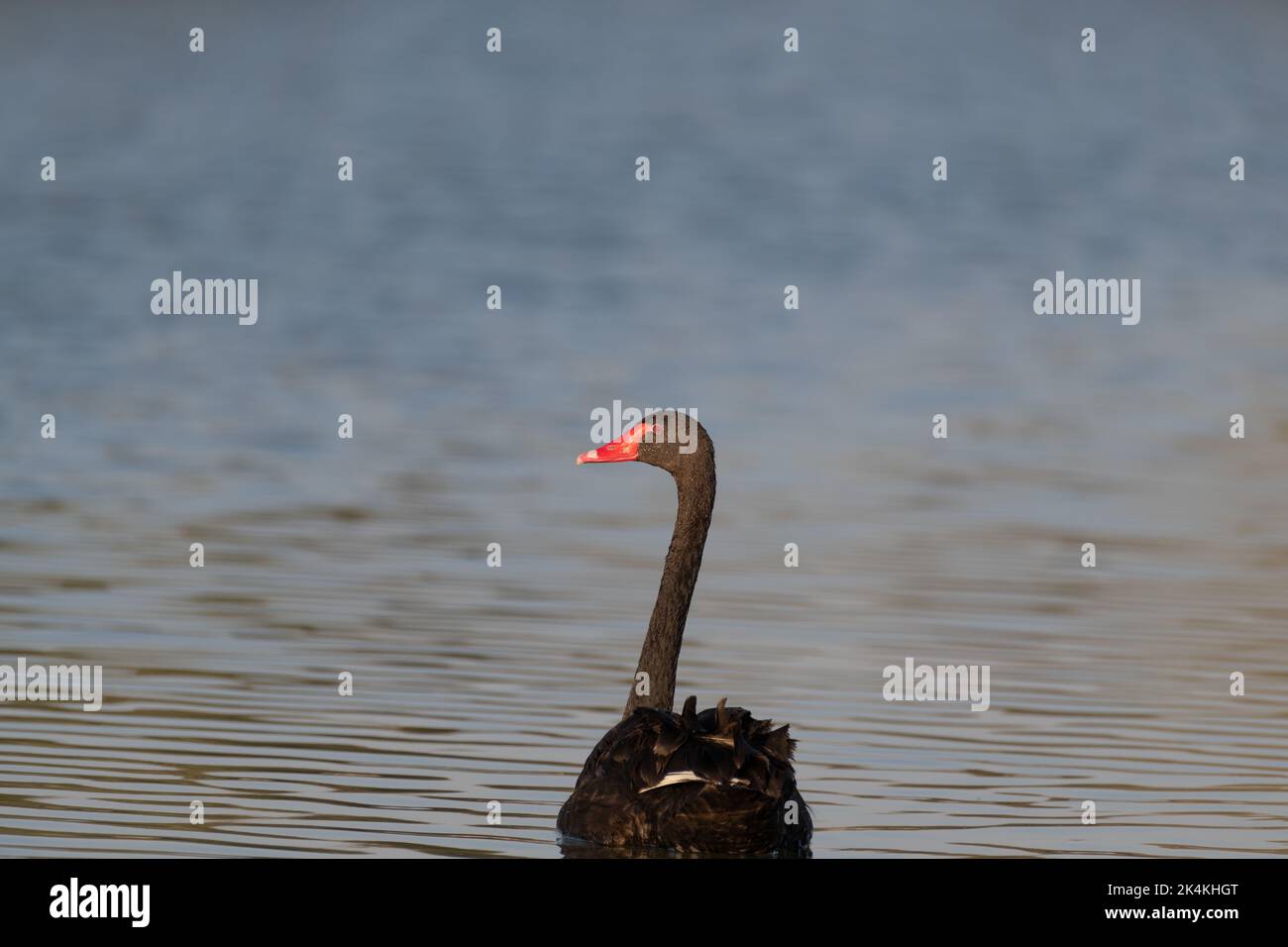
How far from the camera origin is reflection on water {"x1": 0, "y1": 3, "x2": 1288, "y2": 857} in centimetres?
1109

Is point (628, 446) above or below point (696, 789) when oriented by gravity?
above

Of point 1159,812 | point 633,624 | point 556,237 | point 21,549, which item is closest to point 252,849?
point 1159,812

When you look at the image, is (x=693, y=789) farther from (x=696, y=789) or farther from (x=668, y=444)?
(x=668, y=444)

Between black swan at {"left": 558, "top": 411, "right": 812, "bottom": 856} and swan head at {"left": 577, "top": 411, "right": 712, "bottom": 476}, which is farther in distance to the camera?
swan head at {"left": 577, "top": 411, "right": 712, "bottom": 476}

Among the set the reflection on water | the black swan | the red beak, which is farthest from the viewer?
the red beak

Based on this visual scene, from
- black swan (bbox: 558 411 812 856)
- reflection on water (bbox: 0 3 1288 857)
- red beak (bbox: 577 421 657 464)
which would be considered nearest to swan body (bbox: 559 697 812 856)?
black swan (bbox: 558 411 812 856)

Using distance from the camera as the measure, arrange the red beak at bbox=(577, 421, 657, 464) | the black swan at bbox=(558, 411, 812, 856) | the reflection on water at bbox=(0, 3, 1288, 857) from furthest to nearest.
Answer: the red beak at bbox=(577, 421, 657, 464)
the reflection on water at bbox=(0, 3, 1288, 857)
the black swan at bbox=(558, 411, 812, 856)

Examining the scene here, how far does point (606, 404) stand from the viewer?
22969mm

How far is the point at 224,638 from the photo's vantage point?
518 inches

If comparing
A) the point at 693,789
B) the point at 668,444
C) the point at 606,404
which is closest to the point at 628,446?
the point at 668,444

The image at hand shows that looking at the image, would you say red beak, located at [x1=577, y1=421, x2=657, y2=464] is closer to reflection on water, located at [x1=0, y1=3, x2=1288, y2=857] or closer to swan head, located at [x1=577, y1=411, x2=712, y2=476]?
swan head, located at [x1=577, y1=411, x2=712, y2=476]

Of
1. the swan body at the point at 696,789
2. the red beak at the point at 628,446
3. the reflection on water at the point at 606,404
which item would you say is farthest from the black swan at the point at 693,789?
the red beak at the point at 628,446

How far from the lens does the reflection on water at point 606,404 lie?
11094 mm

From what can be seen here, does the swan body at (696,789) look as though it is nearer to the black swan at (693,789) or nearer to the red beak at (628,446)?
the black swan at (693,789)
